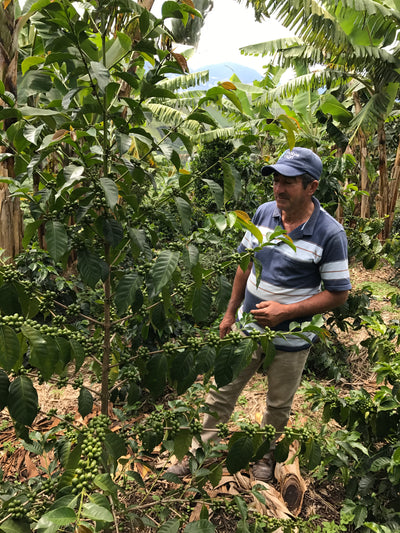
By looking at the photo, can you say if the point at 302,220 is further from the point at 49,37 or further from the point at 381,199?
the point at 381,199

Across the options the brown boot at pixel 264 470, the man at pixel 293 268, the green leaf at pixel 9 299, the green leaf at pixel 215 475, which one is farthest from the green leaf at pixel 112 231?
the brown boot at pixel 264 470

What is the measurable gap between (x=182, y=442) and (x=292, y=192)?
128 centimetres

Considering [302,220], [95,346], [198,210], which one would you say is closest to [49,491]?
[95,346]

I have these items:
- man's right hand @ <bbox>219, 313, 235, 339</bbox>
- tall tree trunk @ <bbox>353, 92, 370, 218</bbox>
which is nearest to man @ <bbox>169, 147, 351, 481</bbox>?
man's right hand @ <bbox>219, 313, 235, 339</bbox>

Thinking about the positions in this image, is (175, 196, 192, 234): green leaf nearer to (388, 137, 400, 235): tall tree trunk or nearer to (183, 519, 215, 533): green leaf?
(183, 519, 215, 533): green leaf

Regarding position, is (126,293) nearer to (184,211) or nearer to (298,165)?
(184,211)

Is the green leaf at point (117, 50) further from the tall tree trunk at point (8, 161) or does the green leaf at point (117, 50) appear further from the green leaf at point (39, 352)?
the tall tree trunk at point (8, 161)

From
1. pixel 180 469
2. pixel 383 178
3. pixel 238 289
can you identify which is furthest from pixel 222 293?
pixel 383 178

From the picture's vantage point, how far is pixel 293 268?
1878mm

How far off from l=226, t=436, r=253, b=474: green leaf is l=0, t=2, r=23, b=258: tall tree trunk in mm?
2509

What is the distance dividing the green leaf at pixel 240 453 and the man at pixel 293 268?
2.43 ft

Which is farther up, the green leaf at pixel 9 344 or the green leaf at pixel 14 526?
the green leaf at pixel 9 344

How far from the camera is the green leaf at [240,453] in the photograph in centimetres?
112

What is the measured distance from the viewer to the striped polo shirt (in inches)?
71.1
